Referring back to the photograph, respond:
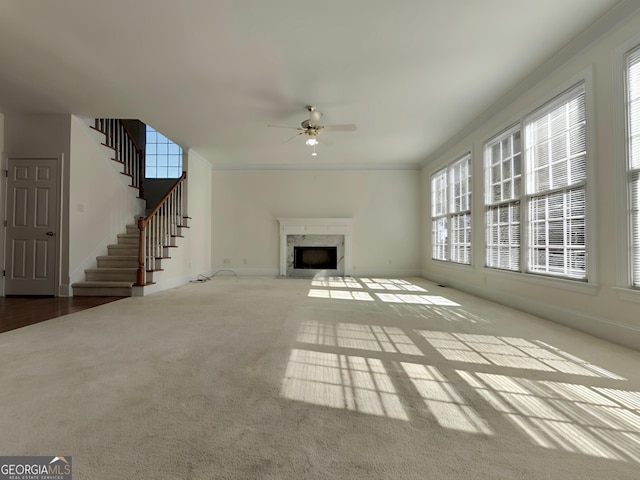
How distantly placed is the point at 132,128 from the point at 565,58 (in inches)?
352

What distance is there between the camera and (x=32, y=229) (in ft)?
15.5

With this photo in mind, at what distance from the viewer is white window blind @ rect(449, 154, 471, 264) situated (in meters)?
5.34

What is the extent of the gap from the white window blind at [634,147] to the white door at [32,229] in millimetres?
7035

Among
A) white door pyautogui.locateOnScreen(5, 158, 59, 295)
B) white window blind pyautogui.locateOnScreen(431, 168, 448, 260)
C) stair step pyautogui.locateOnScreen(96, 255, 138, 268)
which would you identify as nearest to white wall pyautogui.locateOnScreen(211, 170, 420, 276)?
white window blind pyautogui.locateOnScreen(431, 168, 448, 260)

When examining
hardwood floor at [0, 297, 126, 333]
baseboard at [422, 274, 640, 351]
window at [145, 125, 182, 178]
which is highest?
window at [145, 125, 182, 178]

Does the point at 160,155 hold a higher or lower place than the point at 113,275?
higher

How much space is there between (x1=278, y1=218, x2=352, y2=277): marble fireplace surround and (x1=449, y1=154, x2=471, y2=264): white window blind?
254 cm

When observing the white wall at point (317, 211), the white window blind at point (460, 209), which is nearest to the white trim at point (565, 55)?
the white window blind at point (460, 209)

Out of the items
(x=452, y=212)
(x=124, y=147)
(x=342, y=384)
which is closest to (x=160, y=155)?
(x=124, y=147)

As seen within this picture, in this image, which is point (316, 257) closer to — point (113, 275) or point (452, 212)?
point (452, 212)

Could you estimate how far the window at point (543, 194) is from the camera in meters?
3.04

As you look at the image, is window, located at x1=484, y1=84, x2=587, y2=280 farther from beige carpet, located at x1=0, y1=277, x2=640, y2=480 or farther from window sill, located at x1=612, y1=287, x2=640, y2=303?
beige carpet, located at x1=0, y1=277, x2=640, y2=480

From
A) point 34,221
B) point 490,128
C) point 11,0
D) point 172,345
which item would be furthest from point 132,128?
point 490,128

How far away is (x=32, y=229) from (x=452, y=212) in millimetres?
7202
